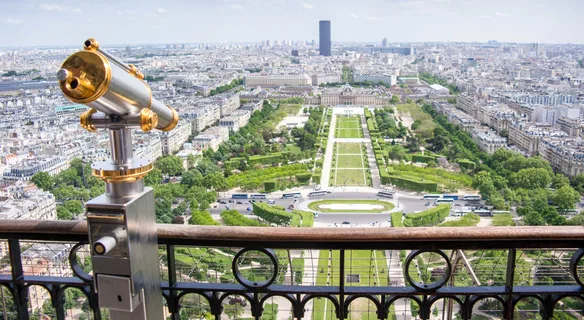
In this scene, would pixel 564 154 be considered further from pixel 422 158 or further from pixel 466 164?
pixel 422 158

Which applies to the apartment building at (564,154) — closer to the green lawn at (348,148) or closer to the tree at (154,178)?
the green lawn at (348,148)

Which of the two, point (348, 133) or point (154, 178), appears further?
point (348, 133)

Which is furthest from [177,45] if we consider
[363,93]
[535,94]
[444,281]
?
[444,281]

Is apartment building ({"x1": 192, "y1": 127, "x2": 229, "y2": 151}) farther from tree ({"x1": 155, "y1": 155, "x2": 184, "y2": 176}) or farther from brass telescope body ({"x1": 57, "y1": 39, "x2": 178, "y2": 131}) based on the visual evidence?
brass telescope body ({"x1": 57, "y1": 39, "x2": 178, "y2": 131})

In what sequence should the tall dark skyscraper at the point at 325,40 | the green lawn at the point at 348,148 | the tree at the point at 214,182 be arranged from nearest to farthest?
the tree at the point at 214,182 < the green lawn at the point at 348,148 < the tall dark skyscraper at the point at 325,40

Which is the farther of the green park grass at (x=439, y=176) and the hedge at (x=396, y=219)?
the green park grass at (x=439, y=176)

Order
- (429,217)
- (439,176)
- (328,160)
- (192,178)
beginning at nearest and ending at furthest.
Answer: (429,217) < (192,178) < (439,176) < (328,160)

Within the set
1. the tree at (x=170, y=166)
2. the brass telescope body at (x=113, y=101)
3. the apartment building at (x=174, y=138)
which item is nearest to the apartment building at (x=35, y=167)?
the tree at (x=170, y=166)

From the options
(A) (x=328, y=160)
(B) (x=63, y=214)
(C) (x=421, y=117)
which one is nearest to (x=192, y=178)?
(B) (x=63, y=214)
